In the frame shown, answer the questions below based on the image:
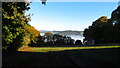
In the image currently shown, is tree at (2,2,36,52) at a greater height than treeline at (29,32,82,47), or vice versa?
tree at (2,2,36,52)

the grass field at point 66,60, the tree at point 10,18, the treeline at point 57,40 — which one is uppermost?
the tree at point 10,18

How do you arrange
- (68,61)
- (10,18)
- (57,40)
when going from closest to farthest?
1. (68,61)
2. (10,18)
3. (57,40)

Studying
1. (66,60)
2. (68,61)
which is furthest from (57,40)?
(68,61)

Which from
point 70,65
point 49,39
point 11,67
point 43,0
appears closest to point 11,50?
point 43,0

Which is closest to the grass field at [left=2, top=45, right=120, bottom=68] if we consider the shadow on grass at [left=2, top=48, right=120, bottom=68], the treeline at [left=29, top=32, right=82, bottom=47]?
the shadow on grass at [left=2, top=48, right=120, bottom=68]

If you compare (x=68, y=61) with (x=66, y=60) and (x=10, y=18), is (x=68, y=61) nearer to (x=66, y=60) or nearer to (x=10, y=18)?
(x=66, y=60)

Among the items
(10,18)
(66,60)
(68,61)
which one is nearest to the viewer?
(68,61)

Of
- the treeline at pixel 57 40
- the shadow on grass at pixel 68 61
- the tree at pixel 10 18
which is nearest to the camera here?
the shadow on grass at pixel 68 61

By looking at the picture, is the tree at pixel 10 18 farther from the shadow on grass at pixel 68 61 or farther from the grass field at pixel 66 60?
the shadow on grass at pixel 68 61

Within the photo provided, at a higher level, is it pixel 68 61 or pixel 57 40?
pixel 57 40

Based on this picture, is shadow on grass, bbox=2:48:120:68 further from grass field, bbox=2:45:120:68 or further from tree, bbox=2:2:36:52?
tree, bbox=2:2:36:52

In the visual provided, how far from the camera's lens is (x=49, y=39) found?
31.4 m

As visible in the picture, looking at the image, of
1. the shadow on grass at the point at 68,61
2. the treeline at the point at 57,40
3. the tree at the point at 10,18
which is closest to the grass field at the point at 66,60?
the shadow on grass at the point at 68,61

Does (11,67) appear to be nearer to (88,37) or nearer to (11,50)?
(11,50)
